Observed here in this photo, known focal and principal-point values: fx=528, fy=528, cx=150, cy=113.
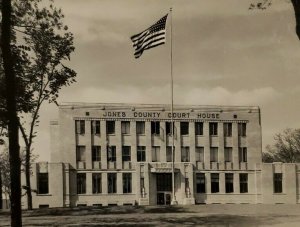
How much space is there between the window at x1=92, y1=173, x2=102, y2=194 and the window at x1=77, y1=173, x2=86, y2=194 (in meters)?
0.97

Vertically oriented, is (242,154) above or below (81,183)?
above

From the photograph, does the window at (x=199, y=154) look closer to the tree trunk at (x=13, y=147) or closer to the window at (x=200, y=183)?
the window at (x=200, y=183)

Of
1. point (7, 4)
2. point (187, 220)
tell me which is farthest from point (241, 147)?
point (7, 4)

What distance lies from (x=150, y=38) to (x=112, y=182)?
25741 millimetres

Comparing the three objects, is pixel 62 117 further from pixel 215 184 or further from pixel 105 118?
pixel 215 184

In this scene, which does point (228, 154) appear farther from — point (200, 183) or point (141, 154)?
point (141, 154)

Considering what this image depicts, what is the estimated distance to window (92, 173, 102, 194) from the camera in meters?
56.7

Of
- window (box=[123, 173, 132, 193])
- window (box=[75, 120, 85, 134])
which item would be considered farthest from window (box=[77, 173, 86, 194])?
window (box=[75, 120, 85, 134])

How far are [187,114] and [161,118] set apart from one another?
9.73 feet

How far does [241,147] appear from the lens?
60188 mm

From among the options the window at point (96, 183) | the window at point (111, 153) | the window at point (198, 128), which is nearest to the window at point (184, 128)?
the window at point (198, 128)

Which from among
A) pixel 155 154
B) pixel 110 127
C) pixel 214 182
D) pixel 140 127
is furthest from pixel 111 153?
pixel 214 182

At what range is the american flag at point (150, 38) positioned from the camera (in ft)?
114

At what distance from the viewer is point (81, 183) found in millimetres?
56594
